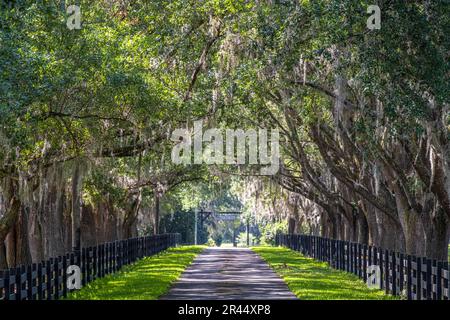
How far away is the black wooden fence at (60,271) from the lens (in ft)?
52.5

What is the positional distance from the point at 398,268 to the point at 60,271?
772 cm

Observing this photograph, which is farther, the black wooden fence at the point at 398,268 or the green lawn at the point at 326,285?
the green lawn at the point at 326,285

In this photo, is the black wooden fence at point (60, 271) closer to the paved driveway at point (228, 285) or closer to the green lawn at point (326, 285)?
the paved driveway at point (228, 285)

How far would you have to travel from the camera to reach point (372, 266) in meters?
24.9

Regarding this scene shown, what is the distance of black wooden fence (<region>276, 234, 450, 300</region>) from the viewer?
17312 millimetres

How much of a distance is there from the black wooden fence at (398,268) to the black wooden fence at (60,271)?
24.7ft

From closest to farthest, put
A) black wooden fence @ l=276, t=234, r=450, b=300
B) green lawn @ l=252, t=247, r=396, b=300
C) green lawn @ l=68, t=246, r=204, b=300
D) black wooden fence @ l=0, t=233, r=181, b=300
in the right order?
black wooden fence @ l=0, t=233, r=181, b=300
black wooden fence @ l=276, t=234, r=450, b=300
green lawn @ l=68, t=246, r=204, b=300
green lawn @ l=252, t=247, r=396, b=300

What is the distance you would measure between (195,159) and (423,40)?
69.2 feet

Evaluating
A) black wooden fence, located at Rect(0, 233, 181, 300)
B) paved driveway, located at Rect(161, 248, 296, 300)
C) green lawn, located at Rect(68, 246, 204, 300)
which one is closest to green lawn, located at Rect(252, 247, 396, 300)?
paved driveway, located at Rect(161, 248, 296, 300)

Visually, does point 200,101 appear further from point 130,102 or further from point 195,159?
point 195,159

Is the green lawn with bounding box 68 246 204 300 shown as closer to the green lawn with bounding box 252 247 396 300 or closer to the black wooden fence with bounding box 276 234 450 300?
the green lawn with bounding box 252 247 396 300

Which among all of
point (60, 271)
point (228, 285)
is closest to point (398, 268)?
point (228, 285)

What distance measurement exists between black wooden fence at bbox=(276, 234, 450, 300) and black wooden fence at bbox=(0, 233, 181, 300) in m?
7.54

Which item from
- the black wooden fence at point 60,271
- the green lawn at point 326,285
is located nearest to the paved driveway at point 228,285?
the green lawn at point 326,285
